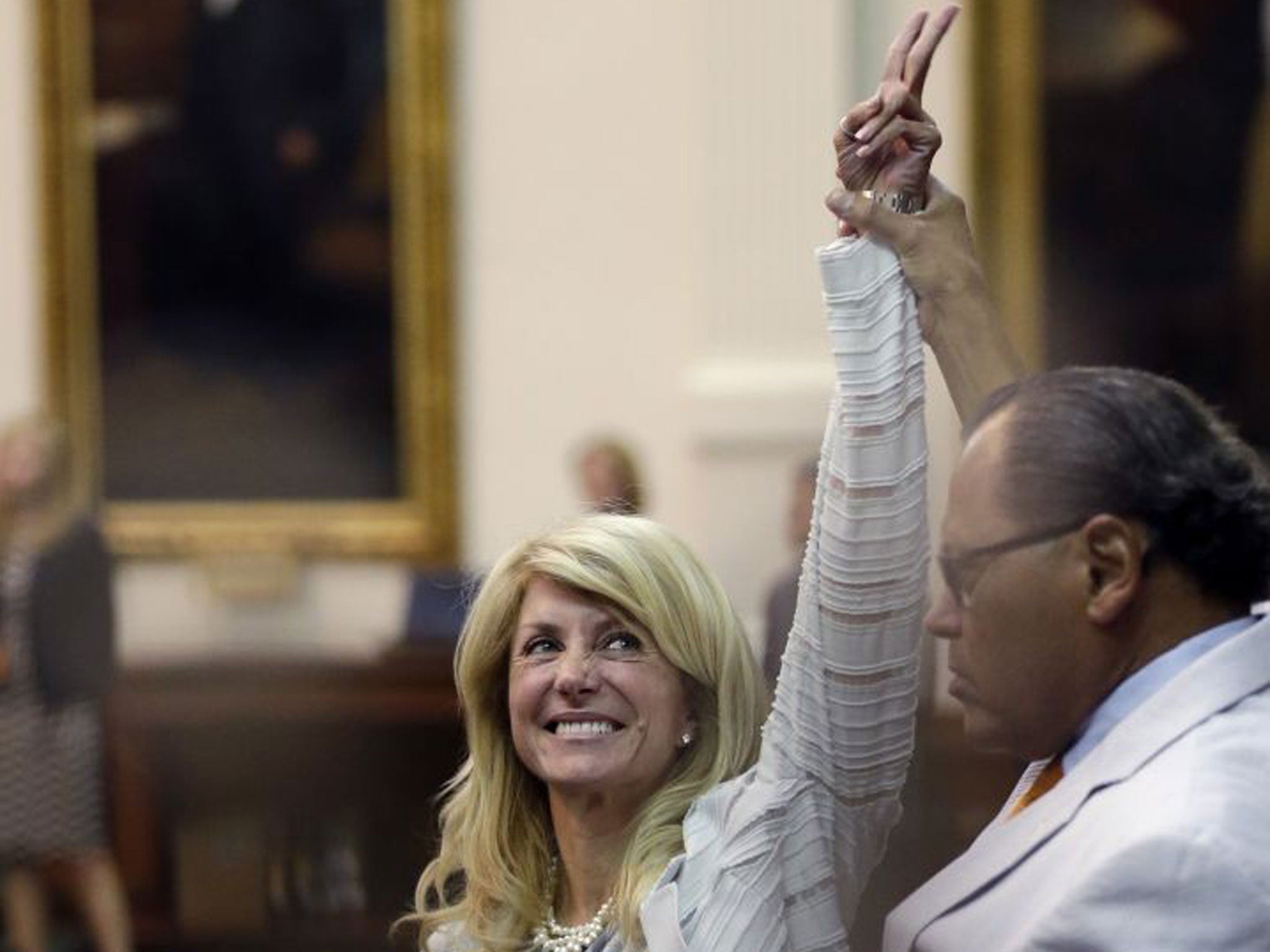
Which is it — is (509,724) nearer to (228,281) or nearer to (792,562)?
(792,562)

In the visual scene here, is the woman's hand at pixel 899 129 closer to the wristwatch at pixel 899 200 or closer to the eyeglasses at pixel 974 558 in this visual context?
the wristwatch at pixel 899 200

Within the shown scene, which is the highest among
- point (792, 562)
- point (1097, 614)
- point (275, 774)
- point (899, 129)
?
point (899, 129)

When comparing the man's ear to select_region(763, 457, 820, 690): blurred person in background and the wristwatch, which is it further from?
select_region(763, 457, 820, 690): blurred person in background

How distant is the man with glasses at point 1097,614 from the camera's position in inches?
90.4

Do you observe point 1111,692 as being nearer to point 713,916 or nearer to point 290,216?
point 713,916

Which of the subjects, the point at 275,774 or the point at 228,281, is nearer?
the point at 275,774

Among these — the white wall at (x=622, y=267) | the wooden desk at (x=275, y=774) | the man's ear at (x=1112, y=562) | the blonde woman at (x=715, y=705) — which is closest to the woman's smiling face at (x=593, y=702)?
the blonde woman at (x=715, y=705)

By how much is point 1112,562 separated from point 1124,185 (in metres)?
7.02

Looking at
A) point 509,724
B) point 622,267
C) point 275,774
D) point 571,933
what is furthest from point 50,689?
point 571,933

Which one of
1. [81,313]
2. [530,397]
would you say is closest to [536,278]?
[530,397]

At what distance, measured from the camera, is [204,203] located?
10.4 metres

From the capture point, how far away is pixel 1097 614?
2.33 meters

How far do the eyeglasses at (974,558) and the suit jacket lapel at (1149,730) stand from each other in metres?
0.16

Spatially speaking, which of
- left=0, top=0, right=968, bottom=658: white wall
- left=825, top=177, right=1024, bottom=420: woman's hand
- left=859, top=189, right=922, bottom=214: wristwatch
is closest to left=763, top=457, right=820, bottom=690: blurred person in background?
left=0, top=0, right=968, bottom=658: white wall
